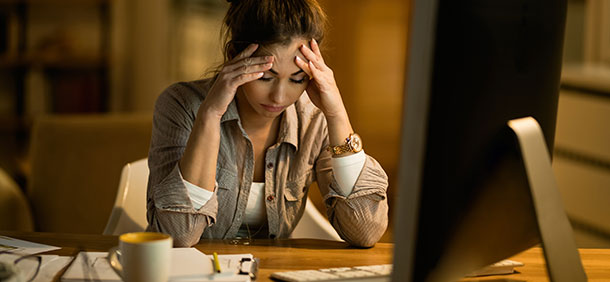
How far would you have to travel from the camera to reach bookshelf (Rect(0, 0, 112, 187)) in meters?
3.71

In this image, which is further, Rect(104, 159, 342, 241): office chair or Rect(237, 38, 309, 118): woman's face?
Rect(104, 159, 342, 241): office chair

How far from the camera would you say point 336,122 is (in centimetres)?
139

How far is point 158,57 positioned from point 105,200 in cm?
211

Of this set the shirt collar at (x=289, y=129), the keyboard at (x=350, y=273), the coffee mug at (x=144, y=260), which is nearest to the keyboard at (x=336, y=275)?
the keyboard at (x=350, y=273)

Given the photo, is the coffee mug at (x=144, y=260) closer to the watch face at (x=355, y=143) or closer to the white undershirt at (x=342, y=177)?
the white undershirt at (x=342, y=177)

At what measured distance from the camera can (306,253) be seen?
1257 mm

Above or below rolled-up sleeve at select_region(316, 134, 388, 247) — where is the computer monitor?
above

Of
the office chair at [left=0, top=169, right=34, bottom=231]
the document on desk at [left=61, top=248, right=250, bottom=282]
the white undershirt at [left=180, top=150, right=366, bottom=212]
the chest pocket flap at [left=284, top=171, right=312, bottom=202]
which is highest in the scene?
the white undershirt at [left=180, top=150, right=366, bottom=212]

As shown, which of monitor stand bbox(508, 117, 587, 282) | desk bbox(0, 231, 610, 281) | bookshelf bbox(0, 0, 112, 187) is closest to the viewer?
monitor stand bbox(508, 117, 587, 282)

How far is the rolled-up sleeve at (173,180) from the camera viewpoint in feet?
4.20

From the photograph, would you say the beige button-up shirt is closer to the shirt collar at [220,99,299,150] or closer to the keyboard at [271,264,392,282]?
the shirt collar at [220,99,299,150]

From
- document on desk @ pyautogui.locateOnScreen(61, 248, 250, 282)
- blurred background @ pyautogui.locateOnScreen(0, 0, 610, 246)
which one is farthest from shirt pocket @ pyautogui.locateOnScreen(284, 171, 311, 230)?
blurred background @ pyautogui.locateOnScreen(0, 0, 610, 246)

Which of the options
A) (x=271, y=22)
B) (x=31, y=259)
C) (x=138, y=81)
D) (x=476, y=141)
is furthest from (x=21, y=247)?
(x=138, y=81)

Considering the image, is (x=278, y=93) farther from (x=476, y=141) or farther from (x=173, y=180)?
(x=476, y=141)
